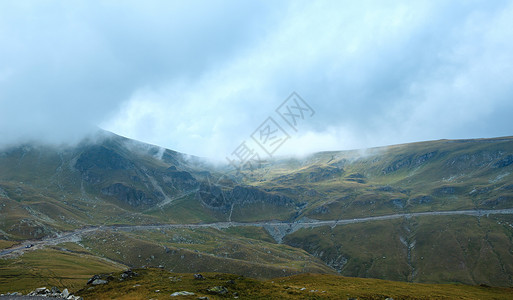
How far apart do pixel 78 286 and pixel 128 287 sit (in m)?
55.6

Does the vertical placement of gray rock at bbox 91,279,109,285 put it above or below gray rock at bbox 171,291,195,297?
below

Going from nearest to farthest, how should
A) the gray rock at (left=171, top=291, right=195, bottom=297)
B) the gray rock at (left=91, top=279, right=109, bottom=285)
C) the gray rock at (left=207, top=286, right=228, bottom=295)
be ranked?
the gray rock at (left=171, top=291, right=195, bottom=297), the gray rock at (left=207, top=286, right=228, bottom=295), the gray rock at (left=91, top=279, right=109, bottom=285)

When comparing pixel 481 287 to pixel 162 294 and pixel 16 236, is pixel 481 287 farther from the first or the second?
pixel 16 236

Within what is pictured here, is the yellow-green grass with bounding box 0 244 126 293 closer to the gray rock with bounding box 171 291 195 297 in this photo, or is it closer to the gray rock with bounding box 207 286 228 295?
the gray rock with bounding box 171 291 195 297

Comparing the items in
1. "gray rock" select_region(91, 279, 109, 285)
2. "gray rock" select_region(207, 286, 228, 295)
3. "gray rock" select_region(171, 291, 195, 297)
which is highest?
"gray rock" select_region(171, 291, 195, 297)

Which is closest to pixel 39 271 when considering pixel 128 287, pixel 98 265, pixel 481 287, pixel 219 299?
pixel 98 265

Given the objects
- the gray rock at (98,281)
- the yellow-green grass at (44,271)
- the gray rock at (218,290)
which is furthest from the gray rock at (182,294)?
the yellow-green grass at (44,271)

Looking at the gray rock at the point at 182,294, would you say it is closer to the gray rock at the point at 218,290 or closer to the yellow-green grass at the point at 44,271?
the gray rock at the point at 218,290

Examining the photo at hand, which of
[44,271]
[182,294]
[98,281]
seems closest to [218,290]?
[182,294]

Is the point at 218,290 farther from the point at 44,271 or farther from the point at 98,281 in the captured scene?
the point at 44,271

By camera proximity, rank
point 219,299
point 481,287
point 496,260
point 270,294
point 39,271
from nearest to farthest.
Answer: point 219,299
point 270,294
point 481,287
point 39,271
point 496,260

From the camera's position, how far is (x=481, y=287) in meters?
81.9

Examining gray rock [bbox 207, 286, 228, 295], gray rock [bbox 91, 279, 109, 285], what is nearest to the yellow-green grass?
gray rock [bbox 91, 279, 109, 285]

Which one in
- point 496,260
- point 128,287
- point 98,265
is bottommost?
point 496,260
